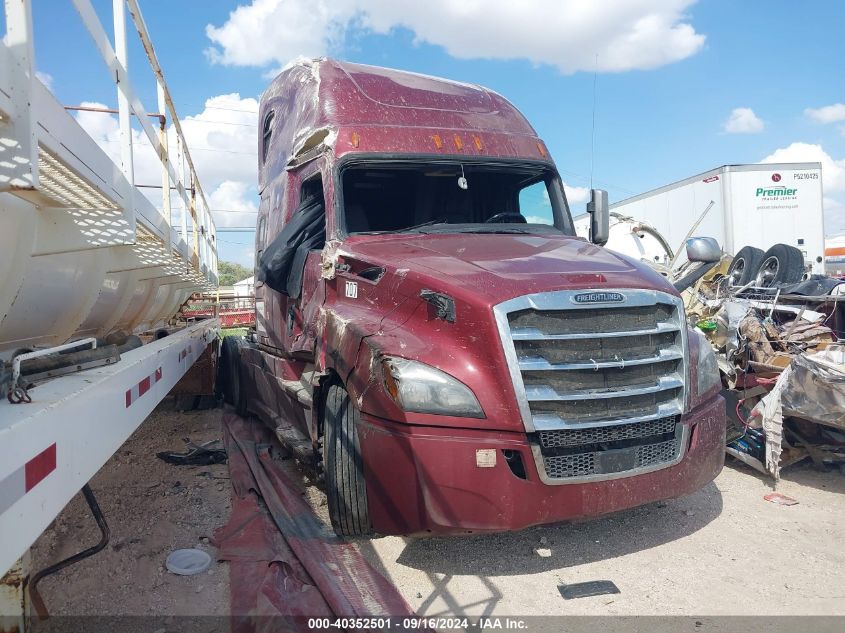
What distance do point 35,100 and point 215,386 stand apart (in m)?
6.85

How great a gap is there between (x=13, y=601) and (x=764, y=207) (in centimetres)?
1545

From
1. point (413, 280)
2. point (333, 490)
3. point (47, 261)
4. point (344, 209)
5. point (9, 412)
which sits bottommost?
point (333, 490)

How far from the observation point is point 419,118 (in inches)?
189

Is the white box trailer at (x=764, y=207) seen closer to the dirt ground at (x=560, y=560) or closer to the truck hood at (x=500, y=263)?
the truck hood at (x=500, y=263)

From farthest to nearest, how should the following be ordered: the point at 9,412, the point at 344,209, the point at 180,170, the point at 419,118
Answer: the point at 180,170 → the point at 419,118 → the point at 344,209 → the point at 9,412

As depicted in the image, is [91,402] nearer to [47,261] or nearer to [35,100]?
[35,100]

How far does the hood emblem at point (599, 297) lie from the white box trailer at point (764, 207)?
10641 millimetres

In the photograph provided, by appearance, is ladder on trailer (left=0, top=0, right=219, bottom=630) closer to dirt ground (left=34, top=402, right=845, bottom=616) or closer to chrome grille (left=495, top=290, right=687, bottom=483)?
dirt ground (left=34, top=402, right=845, bottom=616)

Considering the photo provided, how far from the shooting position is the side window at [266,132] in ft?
20.9

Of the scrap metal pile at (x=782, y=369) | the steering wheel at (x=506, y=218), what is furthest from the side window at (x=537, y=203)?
the scrap metal pile at (x=782, y=369)

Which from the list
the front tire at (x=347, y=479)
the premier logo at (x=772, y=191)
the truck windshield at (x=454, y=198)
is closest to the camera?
the front tire at (x=347, y=479)

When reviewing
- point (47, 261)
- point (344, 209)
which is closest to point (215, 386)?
point (344, 209)

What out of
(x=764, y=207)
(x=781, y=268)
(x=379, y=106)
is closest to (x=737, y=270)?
(x=781, y=268)

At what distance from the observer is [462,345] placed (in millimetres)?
3217
